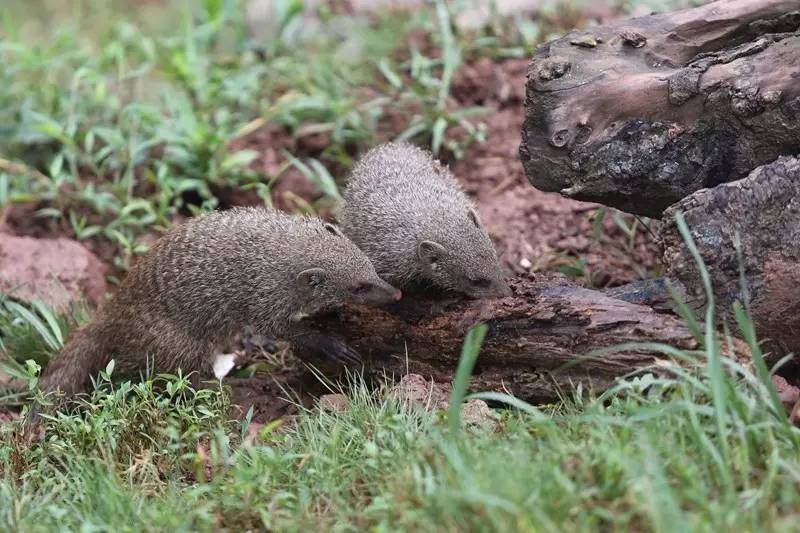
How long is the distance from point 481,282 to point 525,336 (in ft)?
1.58

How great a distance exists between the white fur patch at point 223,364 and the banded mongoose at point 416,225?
0.98 m

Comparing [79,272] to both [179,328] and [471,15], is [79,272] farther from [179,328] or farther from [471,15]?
[471,15]

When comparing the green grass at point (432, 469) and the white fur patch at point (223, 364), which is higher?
the green grass at point (432, 469)

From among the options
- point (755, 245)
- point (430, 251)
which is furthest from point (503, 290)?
point (755, 245)

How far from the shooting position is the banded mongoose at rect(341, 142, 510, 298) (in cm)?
461

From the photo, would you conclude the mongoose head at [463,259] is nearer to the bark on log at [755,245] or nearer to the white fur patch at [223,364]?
the bark on log at [755,245]

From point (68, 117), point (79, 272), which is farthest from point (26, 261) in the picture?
point (68, 117)

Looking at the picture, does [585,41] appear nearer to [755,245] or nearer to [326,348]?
[755,245]

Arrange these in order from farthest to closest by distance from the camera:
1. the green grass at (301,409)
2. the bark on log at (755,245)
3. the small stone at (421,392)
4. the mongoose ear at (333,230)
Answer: the mongoose ear at (333,230), the small stone at (421,392), the bark on log at (755,245), the green grass at (301,409)

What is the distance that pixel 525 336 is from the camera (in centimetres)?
409

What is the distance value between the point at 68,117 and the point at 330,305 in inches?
124

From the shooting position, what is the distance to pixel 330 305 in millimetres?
4734

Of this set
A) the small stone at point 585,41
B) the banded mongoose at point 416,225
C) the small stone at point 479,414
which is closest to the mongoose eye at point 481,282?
the banded mongoose at point 416,225

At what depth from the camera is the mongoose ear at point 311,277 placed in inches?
184
